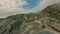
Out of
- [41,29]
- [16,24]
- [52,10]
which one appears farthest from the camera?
[52,10]

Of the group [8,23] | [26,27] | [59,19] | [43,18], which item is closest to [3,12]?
[8,23]

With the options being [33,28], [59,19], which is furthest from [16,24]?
[59,19]

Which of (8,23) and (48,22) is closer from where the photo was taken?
(48,22)

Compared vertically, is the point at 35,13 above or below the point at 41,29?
above

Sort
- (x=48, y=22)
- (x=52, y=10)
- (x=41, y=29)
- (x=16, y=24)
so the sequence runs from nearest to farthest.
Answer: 1. (x=41, y=29)
2. (x=48, y=22)
3. (x=16, y=24)
4. (x=52, y=10)

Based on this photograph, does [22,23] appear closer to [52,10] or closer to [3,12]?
[3,12]

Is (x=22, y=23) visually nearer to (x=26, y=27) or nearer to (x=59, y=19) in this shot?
(x=26, y=27)
